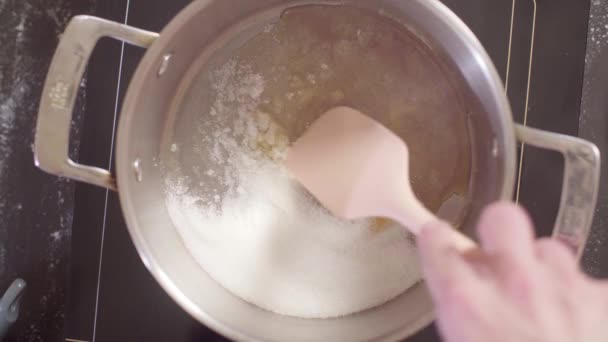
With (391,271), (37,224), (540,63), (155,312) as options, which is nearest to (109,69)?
(37,224)

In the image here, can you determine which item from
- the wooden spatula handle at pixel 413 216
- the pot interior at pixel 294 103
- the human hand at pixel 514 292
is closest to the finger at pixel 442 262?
the human hand at pixel 514 292

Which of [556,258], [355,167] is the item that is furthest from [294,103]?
[556,258]

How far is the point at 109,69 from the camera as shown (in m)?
0.67

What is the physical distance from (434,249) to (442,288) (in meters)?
0.03

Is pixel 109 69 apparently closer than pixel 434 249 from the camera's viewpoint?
No

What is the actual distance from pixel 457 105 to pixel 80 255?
52 cm

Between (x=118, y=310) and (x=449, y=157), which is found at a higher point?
(x=449, y=157)

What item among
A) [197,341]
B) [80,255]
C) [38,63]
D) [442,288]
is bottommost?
[197,341]

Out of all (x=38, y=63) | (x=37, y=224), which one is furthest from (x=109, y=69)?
(x=37, y=224)

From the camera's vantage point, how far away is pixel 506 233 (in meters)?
0.35

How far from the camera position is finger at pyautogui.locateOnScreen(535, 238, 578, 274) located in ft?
1.13

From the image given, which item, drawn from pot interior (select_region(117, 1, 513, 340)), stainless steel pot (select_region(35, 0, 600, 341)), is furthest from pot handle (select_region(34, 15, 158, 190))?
pot interior (select_region(117, 1, 513, 340))

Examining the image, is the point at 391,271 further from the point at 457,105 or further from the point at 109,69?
the point at 109,69

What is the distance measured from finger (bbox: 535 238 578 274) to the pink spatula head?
0.17m
